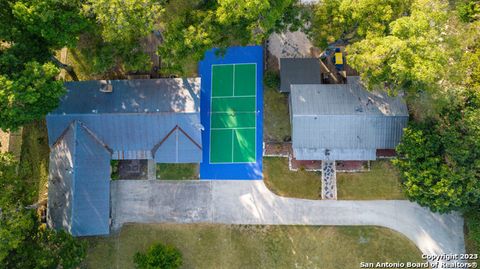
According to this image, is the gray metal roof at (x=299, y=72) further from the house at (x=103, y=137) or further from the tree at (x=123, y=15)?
the tree at (x=123, y=15)

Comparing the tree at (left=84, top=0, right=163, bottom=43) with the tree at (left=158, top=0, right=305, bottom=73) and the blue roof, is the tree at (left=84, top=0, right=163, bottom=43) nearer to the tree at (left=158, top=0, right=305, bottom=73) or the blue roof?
the tree at (left=158, top=0, right=305, bottom=73)

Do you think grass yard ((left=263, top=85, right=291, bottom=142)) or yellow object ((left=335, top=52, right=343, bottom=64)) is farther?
grass yard ((left=263, top=85, right=291, bottom=142))

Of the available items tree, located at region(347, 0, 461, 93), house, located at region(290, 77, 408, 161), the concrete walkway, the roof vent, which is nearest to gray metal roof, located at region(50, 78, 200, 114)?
the roof vent

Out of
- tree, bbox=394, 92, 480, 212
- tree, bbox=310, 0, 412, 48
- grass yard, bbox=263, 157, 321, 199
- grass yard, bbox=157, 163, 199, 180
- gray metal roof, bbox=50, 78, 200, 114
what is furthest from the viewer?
grass yard, bbox=157, 163, 199, 180

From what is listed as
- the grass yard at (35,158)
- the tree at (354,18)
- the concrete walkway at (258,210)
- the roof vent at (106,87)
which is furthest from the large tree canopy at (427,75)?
the grass yard at (35,158)

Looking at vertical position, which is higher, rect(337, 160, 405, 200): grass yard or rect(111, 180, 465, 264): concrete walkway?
rect(337, 160, 405, 200): grass yard

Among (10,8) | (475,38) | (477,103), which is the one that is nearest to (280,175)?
(477,103)

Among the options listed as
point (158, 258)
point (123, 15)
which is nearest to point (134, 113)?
point (123, 15)

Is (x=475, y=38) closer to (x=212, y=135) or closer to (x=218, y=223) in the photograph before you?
(x=212, y=135)
